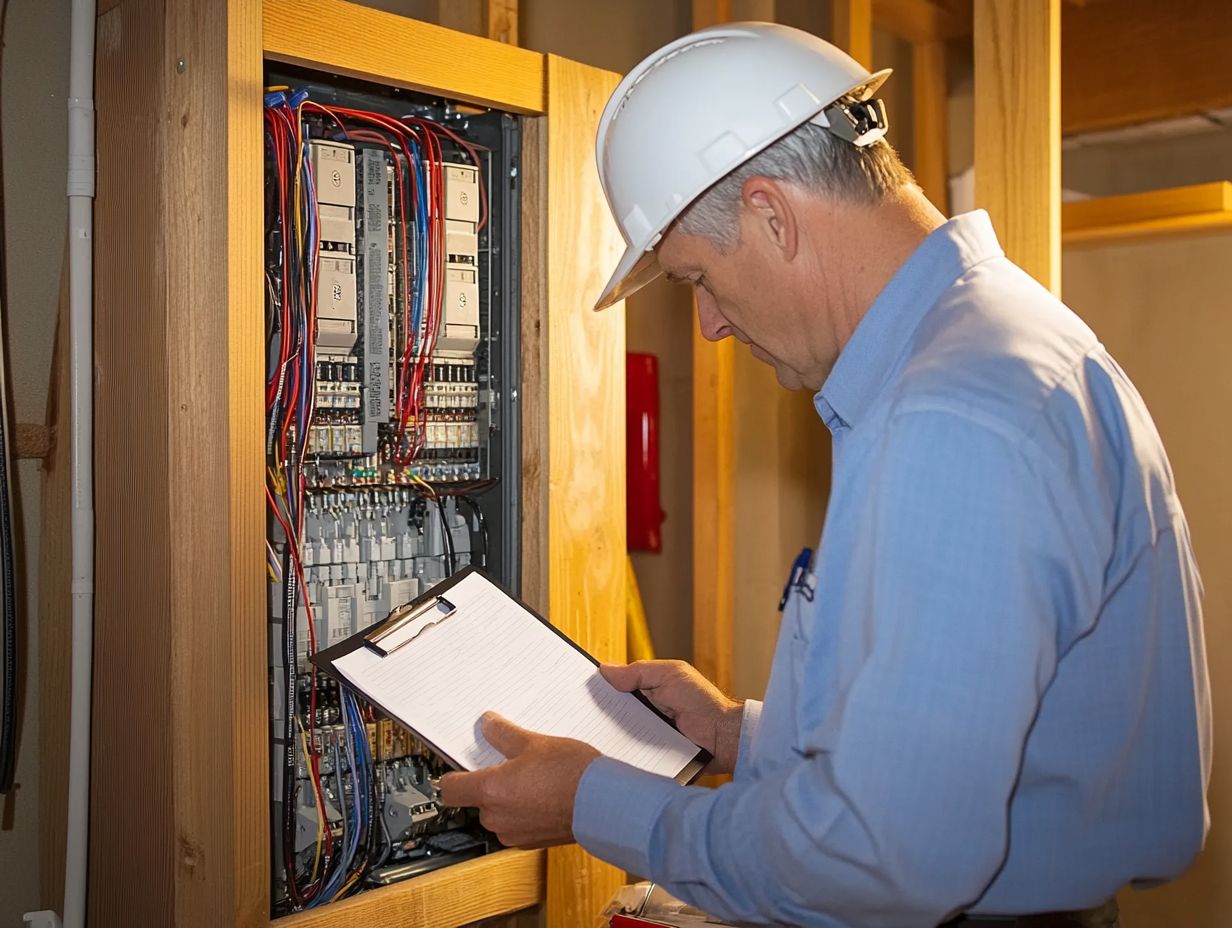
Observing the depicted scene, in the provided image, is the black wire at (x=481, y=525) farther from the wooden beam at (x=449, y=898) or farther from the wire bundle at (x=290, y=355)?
the wooden beam at (x=449, y=898)

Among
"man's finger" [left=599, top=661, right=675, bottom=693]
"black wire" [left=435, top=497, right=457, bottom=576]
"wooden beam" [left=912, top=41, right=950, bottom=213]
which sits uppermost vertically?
"wooden beam" [left=912, top=41, right=950, bottom=213]

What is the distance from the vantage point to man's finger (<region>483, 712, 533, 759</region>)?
1.29 metres

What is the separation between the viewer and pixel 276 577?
159 centimetres

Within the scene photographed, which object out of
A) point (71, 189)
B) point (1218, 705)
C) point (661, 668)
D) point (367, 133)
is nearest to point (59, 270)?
point (71, 189)

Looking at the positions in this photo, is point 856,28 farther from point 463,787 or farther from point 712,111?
point 463,787

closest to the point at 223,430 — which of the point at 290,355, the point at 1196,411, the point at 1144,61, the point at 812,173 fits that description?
the point at 290,355

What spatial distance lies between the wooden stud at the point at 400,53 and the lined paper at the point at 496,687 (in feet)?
2.22

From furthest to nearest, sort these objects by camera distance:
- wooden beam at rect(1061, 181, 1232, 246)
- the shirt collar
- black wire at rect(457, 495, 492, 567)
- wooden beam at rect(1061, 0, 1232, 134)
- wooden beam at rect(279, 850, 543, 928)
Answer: wooden beam at rect(1061, 0, 1232, 134) → wooden beam at rect(1061, 181, 1232, 246) → black wire at rect(457, 495, 492, 567) → wooden beam at rect(279, 850, 543, 928) → the shirt collar

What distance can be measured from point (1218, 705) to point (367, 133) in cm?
222

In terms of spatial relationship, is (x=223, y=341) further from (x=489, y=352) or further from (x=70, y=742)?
(x=70, y=742)

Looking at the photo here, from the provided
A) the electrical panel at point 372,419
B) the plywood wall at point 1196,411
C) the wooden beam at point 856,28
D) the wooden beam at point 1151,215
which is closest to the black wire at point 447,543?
the electrical panel at point 372,419

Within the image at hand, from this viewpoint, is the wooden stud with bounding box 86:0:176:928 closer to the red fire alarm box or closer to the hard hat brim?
the hard hat brim

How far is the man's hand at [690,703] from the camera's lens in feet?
4.91

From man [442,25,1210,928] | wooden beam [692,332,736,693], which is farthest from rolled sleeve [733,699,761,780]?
wooden beam [692,332,736,693]
